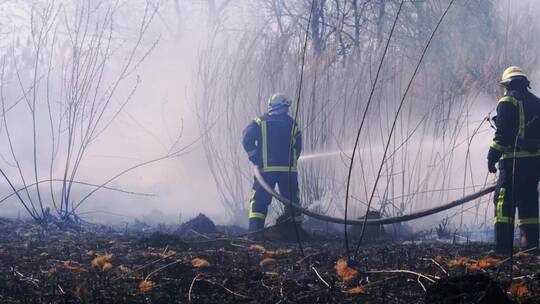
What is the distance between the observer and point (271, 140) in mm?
8695

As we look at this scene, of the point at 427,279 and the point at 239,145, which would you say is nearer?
the point at 427,279

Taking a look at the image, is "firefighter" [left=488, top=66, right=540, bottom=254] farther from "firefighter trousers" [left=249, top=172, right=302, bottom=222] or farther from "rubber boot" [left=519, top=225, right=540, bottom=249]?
"firefighter trousers" [left=249, top=172, right=302, bottom=222]

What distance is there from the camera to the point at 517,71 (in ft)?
21.7

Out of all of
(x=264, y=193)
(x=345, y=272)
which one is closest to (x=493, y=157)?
(x=345, y=272)

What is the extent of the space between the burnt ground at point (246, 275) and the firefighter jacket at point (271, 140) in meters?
2.22

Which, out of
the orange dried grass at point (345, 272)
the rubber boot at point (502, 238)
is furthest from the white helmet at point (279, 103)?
the orange dried grass at point (345, 272)

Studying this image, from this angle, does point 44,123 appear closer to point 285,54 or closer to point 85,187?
point 85,187

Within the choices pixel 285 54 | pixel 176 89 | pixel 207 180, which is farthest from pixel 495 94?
pixel 176 89

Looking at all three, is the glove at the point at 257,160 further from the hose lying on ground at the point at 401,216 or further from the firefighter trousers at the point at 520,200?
the firefighter trousers at the point at 520,200

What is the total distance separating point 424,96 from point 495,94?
1.26m

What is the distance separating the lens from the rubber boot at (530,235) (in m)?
6.58

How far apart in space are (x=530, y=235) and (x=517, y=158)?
72 centimetres

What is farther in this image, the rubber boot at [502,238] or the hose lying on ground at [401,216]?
the rubber boot at [502,238]

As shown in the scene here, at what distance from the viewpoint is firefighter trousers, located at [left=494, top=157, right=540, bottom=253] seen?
250 inches
